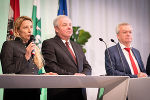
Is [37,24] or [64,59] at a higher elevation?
[37,24]

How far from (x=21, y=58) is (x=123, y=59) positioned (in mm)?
1625

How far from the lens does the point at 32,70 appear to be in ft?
8.77

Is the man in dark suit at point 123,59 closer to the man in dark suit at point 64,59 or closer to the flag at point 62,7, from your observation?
the man in dark suit at point 64,59

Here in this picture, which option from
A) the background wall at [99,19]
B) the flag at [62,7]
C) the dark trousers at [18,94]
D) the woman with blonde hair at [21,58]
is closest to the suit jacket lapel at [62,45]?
the woman with blonde hair at [21,58]

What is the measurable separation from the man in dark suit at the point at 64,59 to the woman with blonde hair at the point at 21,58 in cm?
17

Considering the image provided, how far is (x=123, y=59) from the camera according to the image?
3.62 metres

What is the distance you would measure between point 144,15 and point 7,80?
198 inches

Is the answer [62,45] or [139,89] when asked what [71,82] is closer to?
[139,89]

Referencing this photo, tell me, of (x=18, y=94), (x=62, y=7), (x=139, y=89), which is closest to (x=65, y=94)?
(x=18, y=94)

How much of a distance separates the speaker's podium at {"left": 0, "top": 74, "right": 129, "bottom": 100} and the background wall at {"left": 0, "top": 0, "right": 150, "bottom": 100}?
330 centimetres


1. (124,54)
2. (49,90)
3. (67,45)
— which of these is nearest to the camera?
(49,90)

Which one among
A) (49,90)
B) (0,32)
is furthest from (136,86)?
(0,32)

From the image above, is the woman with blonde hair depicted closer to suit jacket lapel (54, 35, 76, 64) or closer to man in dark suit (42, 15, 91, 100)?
man in dark suit (42, 15, 91, 100)

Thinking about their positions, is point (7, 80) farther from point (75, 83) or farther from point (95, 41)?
point (95, 41)
